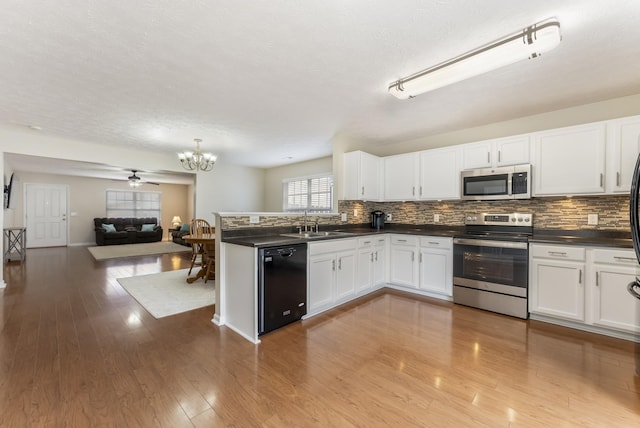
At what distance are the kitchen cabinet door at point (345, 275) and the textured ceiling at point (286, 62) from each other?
6.11 feet

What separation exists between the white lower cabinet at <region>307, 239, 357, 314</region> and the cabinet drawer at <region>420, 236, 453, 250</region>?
1000 millimetres

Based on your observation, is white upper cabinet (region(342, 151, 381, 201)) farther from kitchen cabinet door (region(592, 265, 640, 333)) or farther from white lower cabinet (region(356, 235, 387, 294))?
kitchen cabinet door (region(592, 265, 640, 333))

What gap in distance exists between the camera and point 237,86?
270 centimetres

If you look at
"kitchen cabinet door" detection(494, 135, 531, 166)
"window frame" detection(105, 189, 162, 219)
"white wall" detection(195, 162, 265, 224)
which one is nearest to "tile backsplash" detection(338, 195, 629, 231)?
"kitchen cabinet door" detection(494, 135, 531, 166)

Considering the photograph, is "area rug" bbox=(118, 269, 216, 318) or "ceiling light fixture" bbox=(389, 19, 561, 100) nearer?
"ceiling light fixture" bbox=(389, 19, 561, 100)

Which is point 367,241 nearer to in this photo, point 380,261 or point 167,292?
point 380,261

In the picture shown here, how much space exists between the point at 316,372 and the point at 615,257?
2.91m

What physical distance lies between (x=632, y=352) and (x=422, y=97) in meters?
2.99

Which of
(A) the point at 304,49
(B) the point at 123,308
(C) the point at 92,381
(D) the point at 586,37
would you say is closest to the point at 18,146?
(B) the point at 123,308

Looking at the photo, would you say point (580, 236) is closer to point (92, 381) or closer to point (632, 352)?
point (632, 352)

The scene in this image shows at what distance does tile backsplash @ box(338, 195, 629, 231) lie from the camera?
2885mm

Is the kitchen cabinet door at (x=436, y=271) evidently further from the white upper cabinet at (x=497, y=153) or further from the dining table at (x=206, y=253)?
the dining table at (x=206, y=253)

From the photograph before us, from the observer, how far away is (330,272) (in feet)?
10.3

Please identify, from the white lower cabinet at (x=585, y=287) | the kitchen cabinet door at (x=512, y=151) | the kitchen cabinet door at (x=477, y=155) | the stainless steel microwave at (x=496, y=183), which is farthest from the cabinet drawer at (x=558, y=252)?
the kitchen cabinet door at (x=477, y=155)
